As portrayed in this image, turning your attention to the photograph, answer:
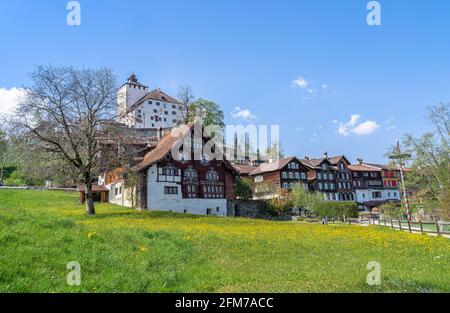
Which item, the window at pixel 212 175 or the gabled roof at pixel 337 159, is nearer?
the window at pixel 212 175

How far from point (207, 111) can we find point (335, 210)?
34962mm

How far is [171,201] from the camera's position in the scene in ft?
179

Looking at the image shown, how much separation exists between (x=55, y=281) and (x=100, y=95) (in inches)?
1346

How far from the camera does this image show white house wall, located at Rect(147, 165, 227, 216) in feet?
172

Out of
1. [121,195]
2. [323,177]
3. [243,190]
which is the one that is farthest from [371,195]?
[121,195]

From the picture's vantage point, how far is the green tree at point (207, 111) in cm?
8331

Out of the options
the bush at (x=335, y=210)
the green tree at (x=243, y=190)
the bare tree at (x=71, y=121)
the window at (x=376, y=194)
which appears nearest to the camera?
the bare tree at (x=71, y=121)

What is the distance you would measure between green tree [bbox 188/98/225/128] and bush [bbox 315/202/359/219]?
28.8 metres

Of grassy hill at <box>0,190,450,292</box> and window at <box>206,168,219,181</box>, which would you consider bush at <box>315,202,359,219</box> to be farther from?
grassy hill at <box>0,190,450,292</box>

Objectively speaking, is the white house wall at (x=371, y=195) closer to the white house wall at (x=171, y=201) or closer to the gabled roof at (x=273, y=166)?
the gabled roof at (x=273, y=166)

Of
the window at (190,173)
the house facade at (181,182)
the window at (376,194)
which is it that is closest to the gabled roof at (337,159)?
the window at (376,194)

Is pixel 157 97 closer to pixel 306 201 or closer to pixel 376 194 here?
pixel 306 201

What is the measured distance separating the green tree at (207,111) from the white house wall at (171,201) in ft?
92.0

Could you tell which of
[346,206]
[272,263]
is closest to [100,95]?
[272,263]
